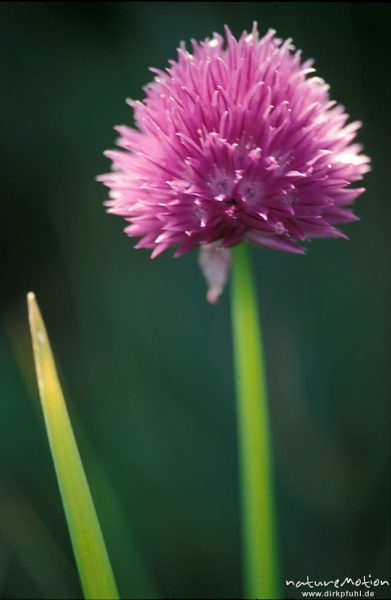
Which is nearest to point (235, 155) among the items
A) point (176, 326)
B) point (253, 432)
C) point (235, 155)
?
point (235, 155)

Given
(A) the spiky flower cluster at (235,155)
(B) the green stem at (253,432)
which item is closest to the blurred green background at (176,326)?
(B) the green stem at (253,432)

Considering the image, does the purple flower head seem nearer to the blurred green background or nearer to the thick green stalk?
the thick green stalk

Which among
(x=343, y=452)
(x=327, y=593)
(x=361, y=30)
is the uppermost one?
(x=361, y=30)

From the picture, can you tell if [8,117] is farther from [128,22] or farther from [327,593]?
[327,593]

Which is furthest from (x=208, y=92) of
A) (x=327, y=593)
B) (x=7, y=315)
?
(x=327, y=593)

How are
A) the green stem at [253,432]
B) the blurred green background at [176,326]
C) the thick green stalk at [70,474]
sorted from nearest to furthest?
the thick green stalk at [70,474] < the green stem at [253,432] < the blurred green background at [176,326]

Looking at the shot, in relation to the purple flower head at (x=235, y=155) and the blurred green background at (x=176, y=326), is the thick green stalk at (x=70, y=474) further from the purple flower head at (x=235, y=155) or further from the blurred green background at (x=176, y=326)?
the blurred green background at (x=176, y=326)

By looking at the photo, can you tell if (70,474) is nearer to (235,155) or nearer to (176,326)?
(235,155)
